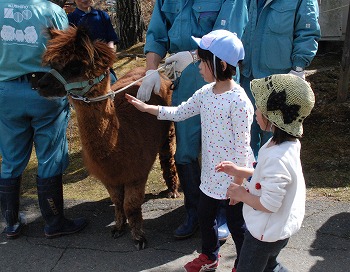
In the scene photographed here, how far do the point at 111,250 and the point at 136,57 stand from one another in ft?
17.0

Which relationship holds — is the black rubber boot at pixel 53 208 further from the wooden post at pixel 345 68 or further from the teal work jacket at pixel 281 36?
the wooden post at pixel 345 68

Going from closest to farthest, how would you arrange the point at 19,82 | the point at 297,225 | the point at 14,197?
the point at 297,225
the point at 19,82
the point at 14,197

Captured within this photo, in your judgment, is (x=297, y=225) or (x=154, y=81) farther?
(x=154, y=81)

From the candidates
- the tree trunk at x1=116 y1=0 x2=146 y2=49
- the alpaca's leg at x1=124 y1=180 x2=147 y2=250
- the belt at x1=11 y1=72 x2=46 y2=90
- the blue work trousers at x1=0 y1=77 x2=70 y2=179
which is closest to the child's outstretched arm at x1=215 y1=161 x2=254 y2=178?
the alpaca's leg at x1=124 y1=180 x2=147 y2=250

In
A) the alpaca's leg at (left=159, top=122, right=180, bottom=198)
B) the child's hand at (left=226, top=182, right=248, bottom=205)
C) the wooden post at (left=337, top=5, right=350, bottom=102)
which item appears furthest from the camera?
the wooden post at (left=337, top=5, right=350, bottom=102)

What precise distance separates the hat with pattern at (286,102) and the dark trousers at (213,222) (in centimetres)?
90

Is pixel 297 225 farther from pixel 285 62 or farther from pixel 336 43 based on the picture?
pixel 336 43

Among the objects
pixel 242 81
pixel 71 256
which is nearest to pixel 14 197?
pixel 71 256

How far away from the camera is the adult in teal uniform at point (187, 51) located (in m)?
3.31

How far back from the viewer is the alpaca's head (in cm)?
306

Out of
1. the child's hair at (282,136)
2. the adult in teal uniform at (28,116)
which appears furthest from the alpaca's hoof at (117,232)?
the child's hair at (282,136)

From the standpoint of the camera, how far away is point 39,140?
144 inches

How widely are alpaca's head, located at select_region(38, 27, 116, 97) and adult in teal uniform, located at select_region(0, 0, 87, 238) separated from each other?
32 cm

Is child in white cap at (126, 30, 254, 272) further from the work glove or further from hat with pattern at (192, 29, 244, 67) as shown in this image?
the work glove
